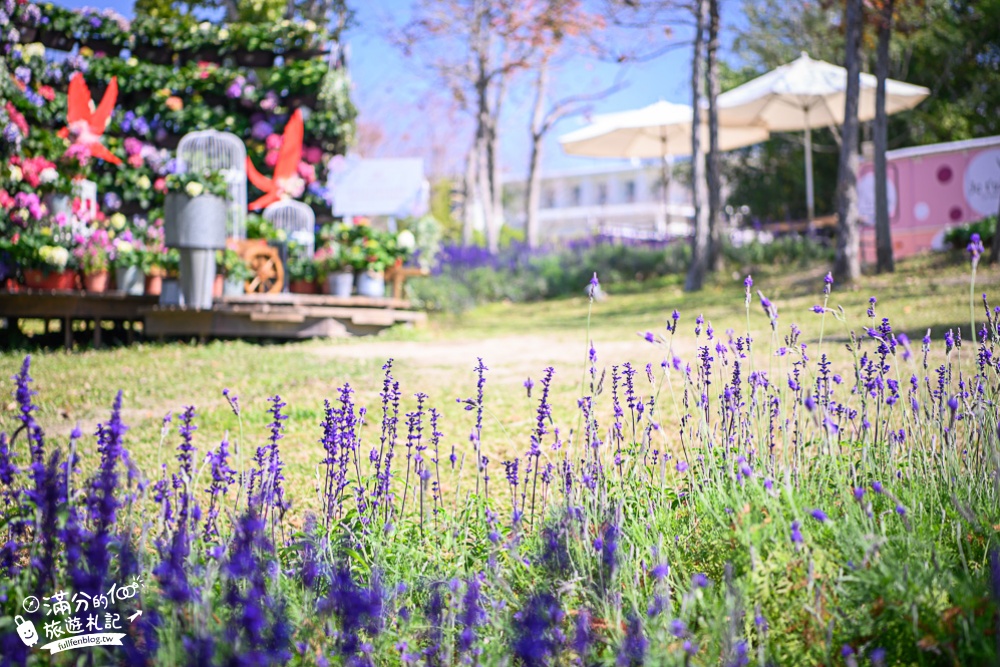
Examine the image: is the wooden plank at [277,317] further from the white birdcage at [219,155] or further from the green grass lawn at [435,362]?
the white birdcage at [219,155]

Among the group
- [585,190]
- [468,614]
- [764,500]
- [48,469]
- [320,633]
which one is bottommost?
[320,633]

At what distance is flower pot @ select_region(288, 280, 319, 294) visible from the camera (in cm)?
1112

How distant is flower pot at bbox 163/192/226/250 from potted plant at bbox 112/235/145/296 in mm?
1108

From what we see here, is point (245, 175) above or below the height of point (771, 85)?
below

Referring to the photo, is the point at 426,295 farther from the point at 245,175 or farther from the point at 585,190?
the point at 585,190

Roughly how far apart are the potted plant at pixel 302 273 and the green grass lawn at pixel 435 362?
1.65 meters

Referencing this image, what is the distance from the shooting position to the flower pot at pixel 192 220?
338 inches

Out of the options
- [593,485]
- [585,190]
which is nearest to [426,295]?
[593,485]

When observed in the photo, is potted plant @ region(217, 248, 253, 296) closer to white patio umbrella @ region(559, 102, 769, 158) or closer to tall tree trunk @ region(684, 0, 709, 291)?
tall tree trunk @ region(684, 0, 709, 291)

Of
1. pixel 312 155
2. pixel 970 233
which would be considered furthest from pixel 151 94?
pixel 970 233

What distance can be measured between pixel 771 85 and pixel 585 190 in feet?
160

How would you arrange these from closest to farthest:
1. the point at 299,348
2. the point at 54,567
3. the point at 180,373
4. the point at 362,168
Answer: the point at 54,567, the point at 180,373, the point at 299,348, the point at 362,168

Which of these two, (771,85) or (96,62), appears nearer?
(96,62)

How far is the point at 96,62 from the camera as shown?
12.4m
